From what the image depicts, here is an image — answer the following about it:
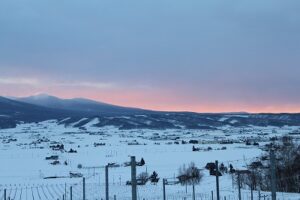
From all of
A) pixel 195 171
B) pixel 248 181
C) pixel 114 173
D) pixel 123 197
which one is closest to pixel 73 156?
pixel 114 173

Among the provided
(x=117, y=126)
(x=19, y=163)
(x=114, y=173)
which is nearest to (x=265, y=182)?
(x=114, y=173)

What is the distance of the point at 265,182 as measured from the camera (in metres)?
28.7

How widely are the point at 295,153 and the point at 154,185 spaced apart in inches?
337

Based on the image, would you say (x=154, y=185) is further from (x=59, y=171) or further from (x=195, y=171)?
(x=59, y=171)

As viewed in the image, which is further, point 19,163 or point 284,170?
point 19,163

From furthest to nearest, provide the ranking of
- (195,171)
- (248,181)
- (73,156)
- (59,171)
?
(73,156) < (59,171) < (195,171) < (248,181)

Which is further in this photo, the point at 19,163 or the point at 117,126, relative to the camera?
the point at 117,126

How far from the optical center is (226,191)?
82.0 ft

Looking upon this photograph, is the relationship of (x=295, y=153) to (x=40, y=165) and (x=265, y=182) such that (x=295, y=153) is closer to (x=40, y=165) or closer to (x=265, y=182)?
(x=265, y=182)

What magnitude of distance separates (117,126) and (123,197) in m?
168

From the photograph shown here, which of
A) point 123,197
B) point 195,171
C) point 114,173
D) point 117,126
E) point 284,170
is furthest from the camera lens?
point 117,126

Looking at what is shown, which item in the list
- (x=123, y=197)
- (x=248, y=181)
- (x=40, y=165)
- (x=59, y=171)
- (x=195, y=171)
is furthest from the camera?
(x=40, y=165)

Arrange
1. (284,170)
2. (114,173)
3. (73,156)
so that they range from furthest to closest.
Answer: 1. (73,156)
2. (114,173)
3. (284,170)

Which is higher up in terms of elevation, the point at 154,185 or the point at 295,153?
the point at 295,153
